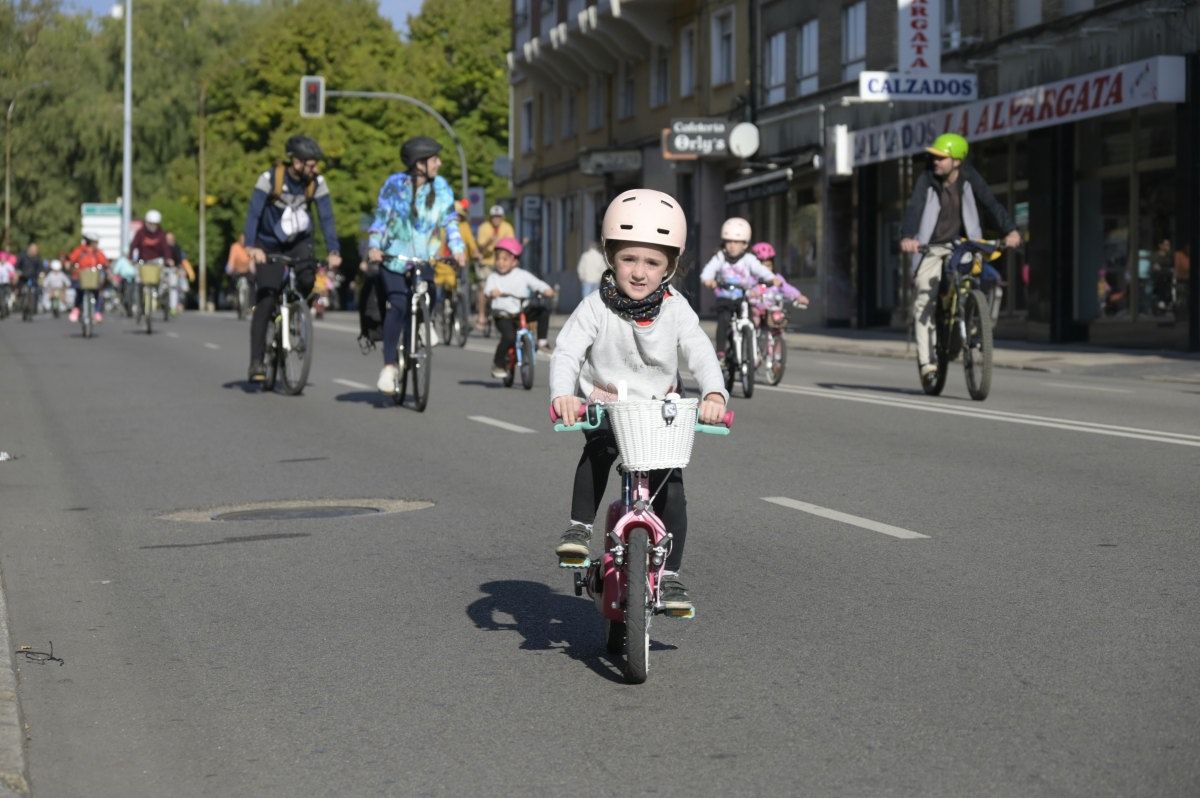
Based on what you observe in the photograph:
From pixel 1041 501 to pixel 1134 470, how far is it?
1.47 meters

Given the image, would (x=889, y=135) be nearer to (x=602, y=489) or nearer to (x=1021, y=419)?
(x=1021, y=419)

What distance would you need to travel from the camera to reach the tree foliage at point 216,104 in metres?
76.6

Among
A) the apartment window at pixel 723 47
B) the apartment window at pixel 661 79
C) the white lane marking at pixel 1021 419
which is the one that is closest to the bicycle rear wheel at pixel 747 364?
the white lane marking at pixel 1021 419

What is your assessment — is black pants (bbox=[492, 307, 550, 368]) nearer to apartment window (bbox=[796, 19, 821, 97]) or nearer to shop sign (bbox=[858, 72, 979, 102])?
shop sign (bbox=[858, 72, 979, 102])

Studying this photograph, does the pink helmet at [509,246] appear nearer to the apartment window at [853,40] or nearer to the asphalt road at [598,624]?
the asphalt road at [598,624]

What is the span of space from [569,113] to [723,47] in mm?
13422

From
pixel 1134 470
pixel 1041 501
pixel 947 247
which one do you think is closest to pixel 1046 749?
pixel 1041 501

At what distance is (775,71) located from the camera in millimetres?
41938

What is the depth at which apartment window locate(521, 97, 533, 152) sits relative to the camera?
62.3 metres

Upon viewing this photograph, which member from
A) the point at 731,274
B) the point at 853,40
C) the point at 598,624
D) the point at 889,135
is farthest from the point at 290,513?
the point at 853,40

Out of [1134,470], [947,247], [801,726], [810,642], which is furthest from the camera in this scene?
[947,247]

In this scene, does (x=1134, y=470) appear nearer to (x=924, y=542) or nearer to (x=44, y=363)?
(x=924, y=542)

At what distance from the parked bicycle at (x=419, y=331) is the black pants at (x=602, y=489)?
9.15m

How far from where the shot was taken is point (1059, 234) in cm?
2986
